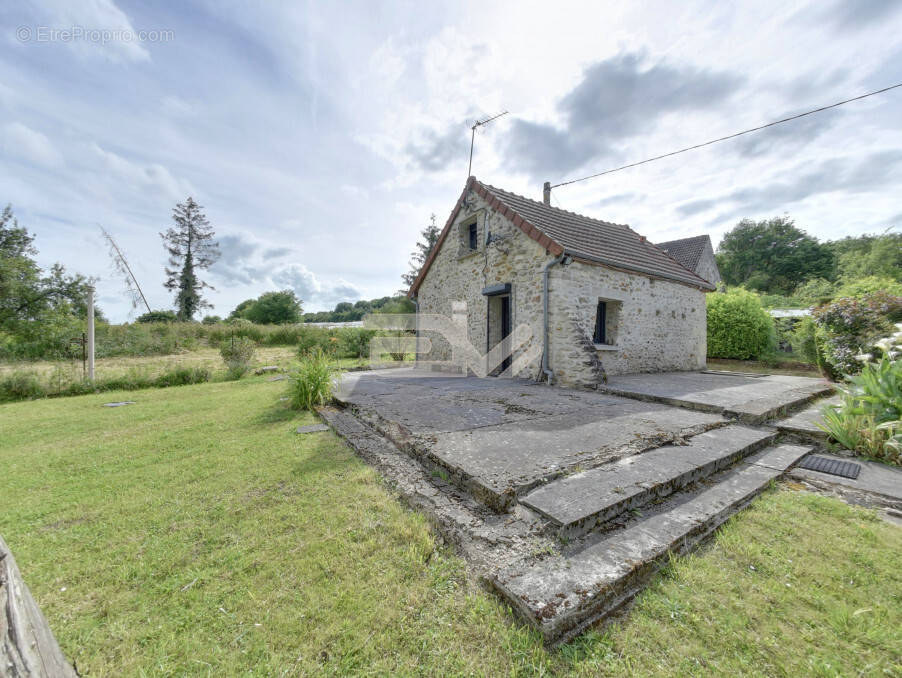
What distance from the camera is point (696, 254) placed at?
1927 centimetres

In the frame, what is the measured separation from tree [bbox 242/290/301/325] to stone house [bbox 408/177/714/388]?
30.8 meters

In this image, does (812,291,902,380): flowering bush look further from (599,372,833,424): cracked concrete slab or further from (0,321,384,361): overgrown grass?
(0,321,384,361): overgrown grass

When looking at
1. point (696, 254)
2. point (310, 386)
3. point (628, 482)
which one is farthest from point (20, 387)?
point (696, 254)

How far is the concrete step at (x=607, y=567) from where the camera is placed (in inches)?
59.1

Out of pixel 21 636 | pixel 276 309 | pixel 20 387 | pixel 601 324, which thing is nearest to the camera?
pixel 21 636

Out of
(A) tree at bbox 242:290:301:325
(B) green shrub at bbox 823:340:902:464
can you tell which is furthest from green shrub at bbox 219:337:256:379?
(A) tree at bbox 242:290:301:325

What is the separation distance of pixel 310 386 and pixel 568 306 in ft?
17.3

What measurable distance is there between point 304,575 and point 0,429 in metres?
6.83

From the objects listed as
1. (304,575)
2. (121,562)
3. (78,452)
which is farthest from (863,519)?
(78,452)

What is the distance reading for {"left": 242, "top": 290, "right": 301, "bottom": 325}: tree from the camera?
36419 mm

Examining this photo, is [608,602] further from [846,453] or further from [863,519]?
[846,453]

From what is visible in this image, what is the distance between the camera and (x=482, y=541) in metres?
2.03

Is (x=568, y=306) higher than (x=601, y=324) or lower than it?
higher

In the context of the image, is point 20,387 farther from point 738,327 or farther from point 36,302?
point 738,327
